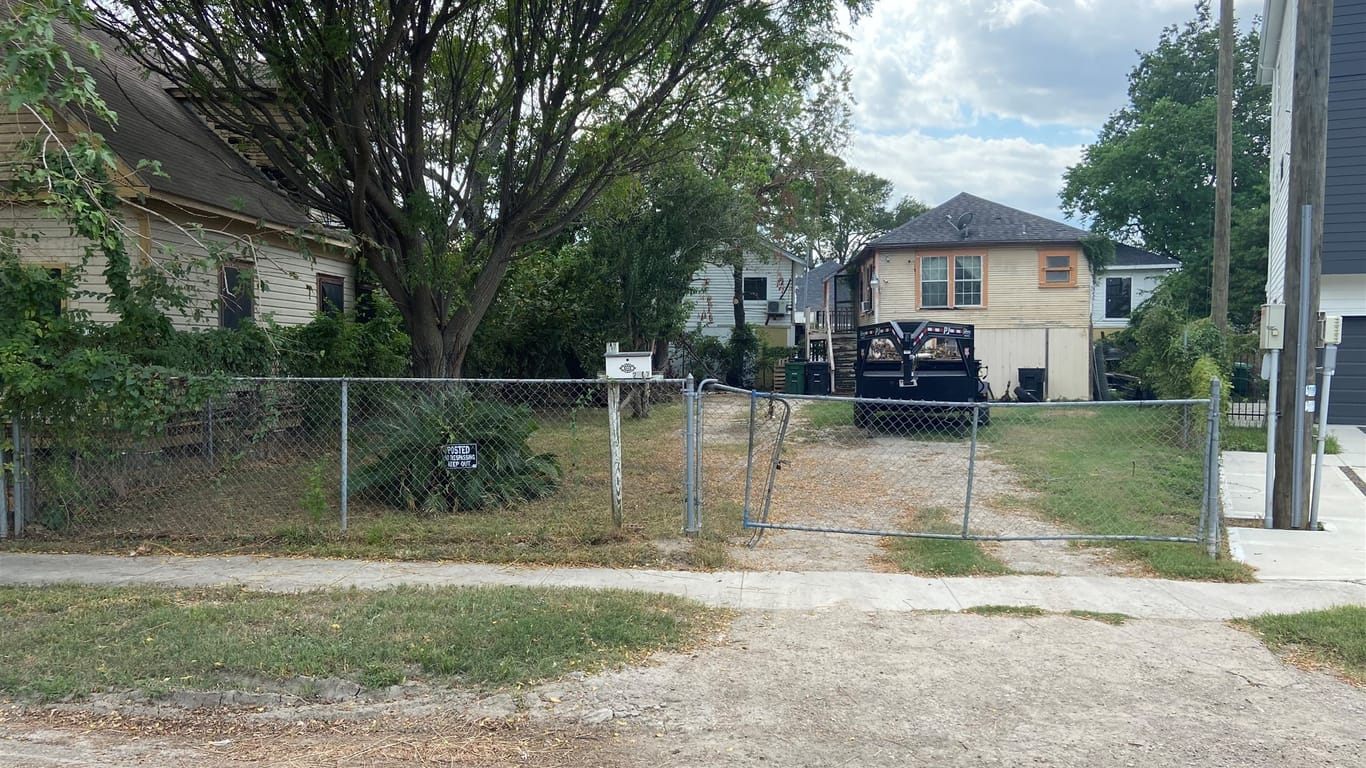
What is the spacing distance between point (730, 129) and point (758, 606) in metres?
7.94

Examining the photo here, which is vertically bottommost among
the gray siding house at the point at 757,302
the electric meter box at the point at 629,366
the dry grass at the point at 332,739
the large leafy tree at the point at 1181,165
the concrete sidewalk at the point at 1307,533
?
the dry grass at the point at 332,739

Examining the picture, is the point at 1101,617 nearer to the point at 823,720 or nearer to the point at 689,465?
Result: the point at 823,720

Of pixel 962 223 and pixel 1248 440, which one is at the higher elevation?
pixel 962 223

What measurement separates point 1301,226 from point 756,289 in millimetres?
29604

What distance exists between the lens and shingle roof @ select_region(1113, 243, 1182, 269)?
38.9 metres

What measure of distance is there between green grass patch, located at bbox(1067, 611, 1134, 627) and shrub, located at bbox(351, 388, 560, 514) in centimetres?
529

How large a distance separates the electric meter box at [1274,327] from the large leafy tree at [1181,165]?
27.4 m

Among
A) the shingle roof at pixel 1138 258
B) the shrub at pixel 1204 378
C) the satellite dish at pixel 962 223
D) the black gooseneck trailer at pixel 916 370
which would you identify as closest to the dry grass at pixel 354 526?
the black gooseneck trailer at pixel 916 370

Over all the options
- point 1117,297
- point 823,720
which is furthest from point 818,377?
point 1117,297

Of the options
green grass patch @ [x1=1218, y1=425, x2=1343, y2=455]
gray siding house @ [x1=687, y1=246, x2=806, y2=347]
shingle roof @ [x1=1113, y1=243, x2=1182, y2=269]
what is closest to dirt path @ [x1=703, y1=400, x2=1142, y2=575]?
green grass patch @ [x1=1218, y1=425, x2=1343, y2=455]

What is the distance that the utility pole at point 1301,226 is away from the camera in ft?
28.0

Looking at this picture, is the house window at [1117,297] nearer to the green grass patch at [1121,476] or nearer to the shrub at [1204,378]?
the green grass patch at [1121,476]

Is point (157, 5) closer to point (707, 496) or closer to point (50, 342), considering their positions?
point (50, 342)

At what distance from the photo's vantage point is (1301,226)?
8531 mm
